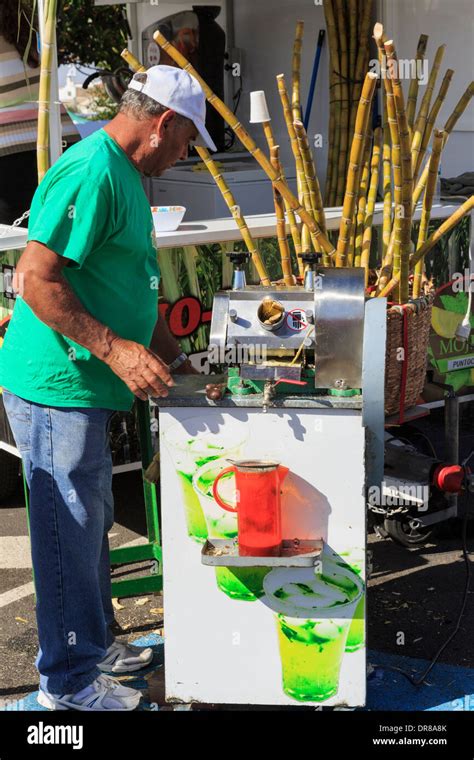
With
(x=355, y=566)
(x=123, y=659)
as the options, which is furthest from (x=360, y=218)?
(x=123, y=659)

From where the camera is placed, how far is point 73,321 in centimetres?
264

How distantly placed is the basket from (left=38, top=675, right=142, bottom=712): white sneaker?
1.22m

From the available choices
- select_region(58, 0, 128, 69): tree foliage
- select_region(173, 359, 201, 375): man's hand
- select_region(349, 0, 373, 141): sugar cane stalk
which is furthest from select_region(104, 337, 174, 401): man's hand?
select_region(58, 0, 128, 69): tree foliage

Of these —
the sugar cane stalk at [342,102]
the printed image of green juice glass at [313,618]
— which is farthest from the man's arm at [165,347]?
the sugar cane stalk at [342,102]

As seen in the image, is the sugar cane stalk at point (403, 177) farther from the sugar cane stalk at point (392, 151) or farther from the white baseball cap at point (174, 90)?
the white baseball cap at point (174, 90)

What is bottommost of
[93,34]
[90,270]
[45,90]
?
[90,270]

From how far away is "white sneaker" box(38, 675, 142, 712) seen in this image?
296cm

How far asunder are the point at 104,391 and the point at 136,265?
36 cm

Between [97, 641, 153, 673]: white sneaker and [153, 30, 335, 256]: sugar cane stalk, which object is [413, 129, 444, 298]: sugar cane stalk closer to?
[153, 30, 335, 256]: sugar cane stalk

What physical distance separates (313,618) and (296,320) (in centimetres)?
83

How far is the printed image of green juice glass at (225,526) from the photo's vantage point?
2.85 m

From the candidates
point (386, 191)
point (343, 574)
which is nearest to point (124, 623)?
point (343, 574)

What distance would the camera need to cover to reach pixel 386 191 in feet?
13.4

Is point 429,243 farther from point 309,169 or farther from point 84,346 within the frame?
point 84,346
